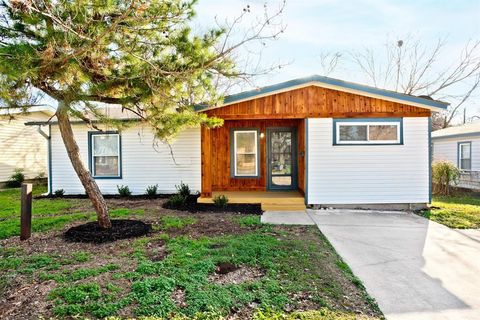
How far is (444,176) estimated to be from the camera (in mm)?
10875

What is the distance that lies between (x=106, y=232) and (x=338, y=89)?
20.3 feet

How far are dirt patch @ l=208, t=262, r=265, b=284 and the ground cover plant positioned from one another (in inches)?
0.4

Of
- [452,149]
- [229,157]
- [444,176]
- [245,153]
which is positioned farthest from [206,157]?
[452,149]

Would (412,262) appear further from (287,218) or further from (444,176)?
(444,176)

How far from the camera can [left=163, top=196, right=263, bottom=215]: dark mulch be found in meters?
7.27

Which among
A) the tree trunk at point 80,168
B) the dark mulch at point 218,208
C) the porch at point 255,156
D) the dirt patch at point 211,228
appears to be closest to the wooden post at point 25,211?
the tree trunk at point 80,168

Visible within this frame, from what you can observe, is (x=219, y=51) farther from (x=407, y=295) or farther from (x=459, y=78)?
(x=459, y=78)

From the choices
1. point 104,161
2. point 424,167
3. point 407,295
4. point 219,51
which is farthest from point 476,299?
point 104,161

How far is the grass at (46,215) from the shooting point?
551 centimetres

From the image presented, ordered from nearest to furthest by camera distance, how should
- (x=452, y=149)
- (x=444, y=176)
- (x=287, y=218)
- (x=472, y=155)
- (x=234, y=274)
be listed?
1. (x=234, y=274)
2. (x=287, y=218)
3. (x=444, y=176)
4. (x=472, y=155)
5. (x=452, y=149)

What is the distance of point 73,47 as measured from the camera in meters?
3.53

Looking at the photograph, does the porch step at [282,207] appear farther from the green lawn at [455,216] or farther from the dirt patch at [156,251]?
the dirt patch at [156,251]

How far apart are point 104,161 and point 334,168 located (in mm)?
7245

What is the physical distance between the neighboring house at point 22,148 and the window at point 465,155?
18493mm
